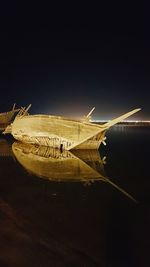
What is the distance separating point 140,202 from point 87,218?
244 cm

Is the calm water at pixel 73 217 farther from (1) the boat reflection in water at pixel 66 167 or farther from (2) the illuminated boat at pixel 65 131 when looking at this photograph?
(2) the illuminated boat at pixel 65 131

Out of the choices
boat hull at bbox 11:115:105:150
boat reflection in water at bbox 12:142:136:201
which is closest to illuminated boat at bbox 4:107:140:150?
boat hull at bbox 11:115:105:150

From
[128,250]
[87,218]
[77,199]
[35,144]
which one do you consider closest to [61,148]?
[35,144]

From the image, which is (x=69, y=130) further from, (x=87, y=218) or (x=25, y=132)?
(x=87, y=218)

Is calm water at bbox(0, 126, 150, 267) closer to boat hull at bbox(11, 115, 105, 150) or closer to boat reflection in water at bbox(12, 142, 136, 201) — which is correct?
boat reflection in water at bbox(12, 142, 136, 201)

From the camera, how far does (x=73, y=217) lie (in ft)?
28.0

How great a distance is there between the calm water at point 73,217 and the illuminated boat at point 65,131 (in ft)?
19.1

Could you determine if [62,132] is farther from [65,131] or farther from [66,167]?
[66,167]

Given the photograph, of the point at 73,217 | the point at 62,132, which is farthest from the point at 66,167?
the point at 73,217

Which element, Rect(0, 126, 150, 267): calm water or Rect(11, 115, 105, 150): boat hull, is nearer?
Rect(0, 126, 150, 267): calm water

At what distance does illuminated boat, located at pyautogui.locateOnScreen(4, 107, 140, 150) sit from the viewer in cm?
2173

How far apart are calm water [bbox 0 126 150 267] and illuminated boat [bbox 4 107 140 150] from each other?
5813 millimetres

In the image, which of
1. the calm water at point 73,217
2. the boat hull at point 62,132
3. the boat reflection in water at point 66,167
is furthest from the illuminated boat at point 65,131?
the calm water at point 73,217

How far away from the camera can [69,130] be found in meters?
22.1
